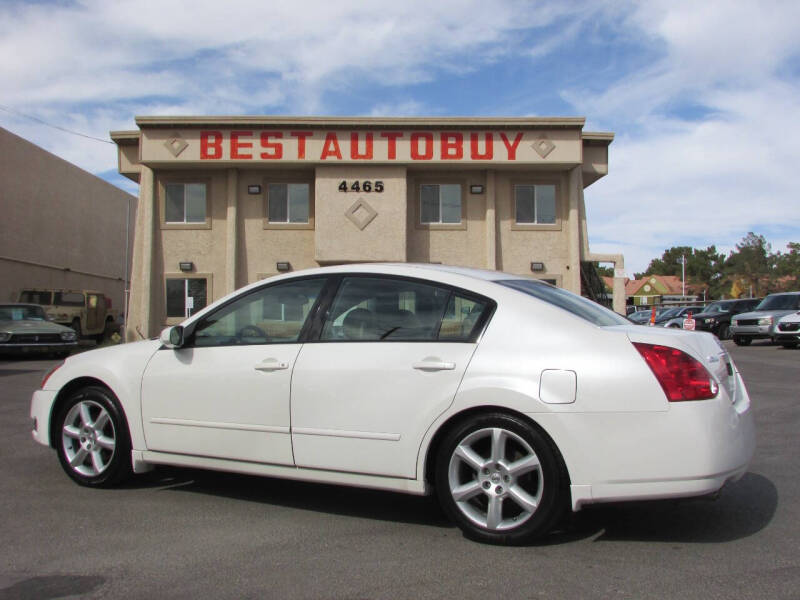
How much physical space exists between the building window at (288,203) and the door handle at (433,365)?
2041cm

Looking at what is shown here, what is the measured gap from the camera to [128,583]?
347 centimetres

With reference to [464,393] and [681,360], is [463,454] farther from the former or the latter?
[681,360]

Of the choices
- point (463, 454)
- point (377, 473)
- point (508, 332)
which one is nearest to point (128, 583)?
point (377, 473)

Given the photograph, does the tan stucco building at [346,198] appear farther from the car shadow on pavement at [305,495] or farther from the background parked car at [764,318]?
the car shadow on pavement at [305,495]

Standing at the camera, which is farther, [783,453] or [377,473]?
[783,453]

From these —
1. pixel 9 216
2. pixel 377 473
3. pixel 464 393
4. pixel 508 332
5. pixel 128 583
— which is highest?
pixel 9 216

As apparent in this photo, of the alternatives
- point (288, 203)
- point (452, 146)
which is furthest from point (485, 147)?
point (288, 203)

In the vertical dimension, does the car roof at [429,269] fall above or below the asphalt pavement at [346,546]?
above

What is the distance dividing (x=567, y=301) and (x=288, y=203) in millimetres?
20427

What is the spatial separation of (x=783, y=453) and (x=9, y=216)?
30367 mm

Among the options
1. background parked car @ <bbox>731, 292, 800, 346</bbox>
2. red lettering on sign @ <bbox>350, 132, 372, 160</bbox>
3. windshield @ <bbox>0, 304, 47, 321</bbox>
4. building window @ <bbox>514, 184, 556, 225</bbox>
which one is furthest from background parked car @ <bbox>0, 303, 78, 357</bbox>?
background parked car @ <bbox>731, 292, 800, 346</bbox>

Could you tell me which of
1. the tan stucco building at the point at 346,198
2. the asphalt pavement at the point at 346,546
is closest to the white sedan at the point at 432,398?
the asphalt pavement at the point at 346,546

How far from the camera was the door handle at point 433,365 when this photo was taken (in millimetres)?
4023

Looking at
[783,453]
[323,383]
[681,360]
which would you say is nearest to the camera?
[681,360]
